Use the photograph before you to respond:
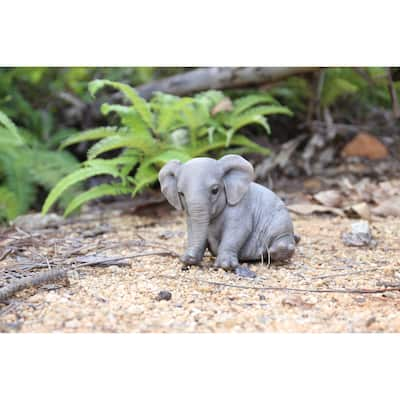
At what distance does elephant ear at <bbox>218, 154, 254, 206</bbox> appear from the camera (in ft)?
14.0

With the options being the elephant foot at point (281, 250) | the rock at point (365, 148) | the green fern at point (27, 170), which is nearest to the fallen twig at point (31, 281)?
the elephant foot at point (281, 250)

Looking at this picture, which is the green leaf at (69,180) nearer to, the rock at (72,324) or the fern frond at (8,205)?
the fern frond at (8,205)

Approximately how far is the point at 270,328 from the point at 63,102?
25.8 ft

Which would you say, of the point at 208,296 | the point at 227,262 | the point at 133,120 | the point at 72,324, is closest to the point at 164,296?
the point at 208,296

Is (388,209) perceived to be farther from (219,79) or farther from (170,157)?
(219,79)

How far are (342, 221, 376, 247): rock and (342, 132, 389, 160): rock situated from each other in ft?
11.2

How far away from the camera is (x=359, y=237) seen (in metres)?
5.21

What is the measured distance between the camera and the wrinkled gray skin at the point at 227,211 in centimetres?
415

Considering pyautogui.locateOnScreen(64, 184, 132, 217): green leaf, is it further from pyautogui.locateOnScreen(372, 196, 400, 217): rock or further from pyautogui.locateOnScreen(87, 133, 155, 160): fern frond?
pyautogui.locateOnScreen(372, 196, 400, 217): rock

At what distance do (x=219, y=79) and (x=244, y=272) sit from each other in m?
4.59

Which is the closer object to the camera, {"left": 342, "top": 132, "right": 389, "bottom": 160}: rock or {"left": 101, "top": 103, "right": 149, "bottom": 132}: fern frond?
{"left": 101, "top": 103, "right": 149, "bottom": 132}: fern frond

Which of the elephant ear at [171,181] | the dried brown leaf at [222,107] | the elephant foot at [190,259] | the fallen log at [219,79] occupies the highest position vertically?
the fallen log at [219,79]

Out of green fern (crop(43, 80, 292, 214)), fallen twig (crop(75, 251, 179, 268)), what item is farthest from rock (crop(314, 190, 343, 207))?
fallen twig (crop(75, 251, 179, 268))

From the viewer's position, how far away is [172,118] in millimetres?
6652
